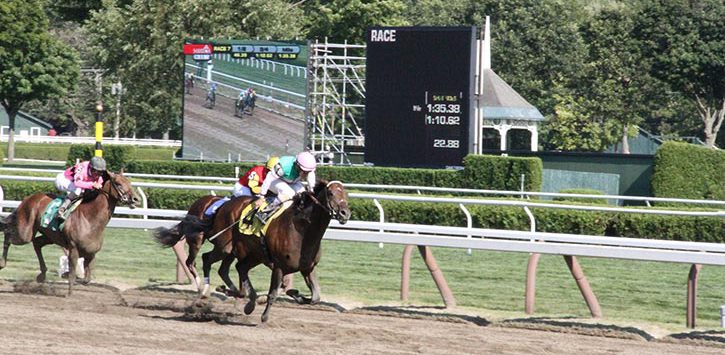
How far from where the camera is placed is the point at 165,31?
37.9 meters

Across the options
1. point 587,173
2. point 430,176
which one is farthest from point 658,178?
point 430,176

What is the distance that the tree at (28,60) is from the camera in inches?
1667

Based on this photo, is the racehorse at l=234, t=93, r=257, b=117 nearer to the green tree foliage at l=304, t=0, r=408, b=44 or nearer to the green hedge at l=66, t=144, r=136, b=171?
the green hedge at l=66, t=144, r=136, b=171

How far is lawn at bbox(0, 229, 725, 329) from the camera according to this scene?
11.5 meters

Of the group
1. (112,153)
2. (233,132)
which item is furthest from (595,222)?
(112,153)

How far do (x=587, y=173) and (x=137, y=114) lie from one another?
18.9 meters

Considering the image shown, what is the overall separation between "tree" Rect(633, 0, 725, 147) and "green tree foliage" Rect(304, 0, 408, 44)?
897 cm

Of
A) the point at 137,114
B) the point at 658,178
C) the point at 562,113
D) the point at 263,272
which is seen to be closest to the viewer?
the point at 263,272

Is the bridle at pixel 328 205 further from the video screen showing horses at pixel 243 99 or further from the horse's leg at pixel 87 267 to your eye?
the video screen showing horses at pixel 243 99

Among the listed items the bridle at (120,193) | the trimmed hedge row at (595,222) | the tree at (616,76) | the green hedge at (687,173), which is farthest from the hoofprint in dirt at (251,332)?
the tree at (616,76)

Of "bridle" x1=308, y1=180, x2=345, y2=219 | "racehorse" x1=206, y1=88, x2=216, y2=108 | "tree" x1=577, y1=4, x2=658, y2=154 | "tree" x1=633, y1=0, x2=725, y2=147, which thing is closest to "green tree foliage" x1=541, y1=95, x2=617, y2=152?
"tree" x1=577, y1=4, x2=658, y2=154

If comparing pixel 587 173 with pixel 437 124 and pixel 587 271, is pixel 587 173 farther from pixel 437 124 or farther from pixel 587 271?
pixel 587 271

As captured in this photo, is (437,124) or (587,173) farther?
(587,173)

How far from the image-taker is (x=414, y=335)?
9.68 m
